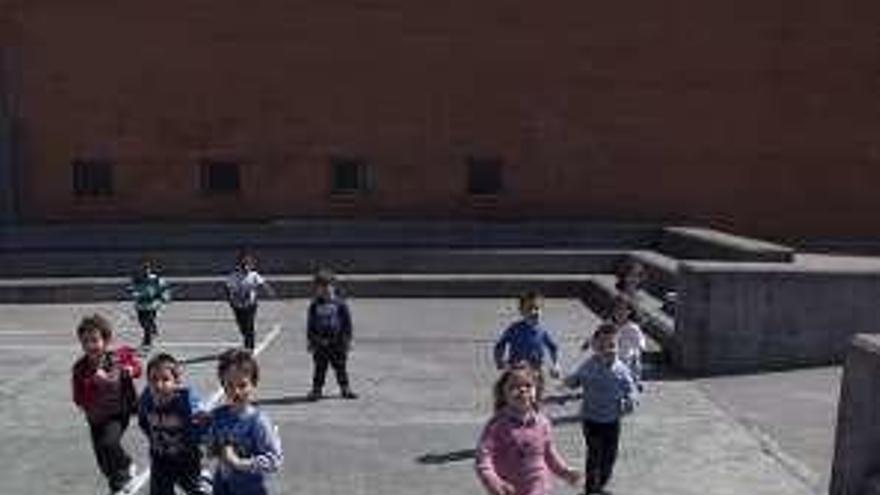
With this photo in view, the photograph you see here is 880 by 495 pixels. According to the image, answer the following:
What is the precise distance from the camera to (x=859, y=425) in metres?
12.2

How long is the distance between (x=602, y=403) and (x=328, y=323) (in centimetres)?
626

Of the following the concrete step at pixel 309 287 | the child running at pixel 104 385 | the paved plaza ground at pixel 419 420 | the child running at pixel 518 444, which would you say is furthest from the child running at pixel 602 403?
the concrete step at pixel 309 287

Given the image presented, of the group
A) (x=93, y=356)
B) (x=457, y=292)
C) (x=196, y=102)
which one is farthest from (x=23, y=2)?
(x=93, y=356)

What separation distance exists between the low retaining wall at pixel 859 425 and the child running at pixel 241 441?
4049mm

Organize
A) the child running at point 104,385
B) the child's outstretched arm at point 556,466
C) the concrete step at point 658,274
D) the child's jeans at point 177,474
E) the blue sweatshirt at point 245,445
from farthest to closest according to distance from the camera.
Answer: the concrete step at point 658,274 → the child running at point 104,385 → the child's jeans at point 177,474 → the blue sweatshirt at point 245,445 → the child's outstretched arm at point 556,466

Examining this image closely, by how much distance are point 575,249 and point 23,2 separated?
12445 mm

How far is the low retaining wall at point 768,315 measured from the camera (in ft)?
72.1

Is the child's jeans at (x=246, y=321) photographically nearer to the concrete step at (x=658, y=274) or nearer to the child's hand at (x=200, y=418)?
the concrete step at (x=658, y=274)

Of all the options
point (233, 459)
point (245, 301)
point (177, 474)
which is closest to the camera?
point (233, 459)

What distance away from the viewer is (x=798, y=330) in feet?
72.8

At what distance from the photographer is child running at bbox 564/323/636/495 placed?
14.2 m

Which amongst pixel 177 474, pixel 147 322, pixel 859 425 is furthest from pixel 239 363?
pixel 147 322

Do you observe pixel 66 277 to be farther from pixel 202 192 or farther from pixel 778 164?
pixel 778 164

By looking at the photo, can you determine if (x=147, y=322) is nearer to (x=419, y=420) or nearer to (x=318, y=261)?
(x=419, y=420)
